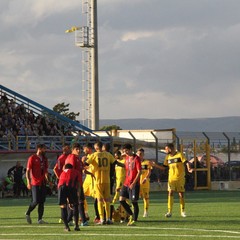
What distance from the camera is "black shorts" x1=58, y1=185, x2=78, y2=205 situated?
67.1 ft

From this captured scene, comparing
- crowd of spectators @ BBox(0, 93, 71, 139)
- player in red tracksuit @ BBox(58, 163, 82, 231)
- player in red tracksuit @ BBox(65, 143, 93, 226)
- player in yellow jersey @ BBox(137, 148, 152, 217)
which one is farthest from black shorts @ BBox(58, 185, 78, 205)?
crowd of spectators @ BBox(0, 93, 71, 139)

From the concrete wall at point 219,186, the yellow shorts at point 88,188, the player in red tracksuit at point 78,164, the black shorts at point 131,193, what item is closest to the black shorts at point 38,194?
the yellow shorts at point 88,188

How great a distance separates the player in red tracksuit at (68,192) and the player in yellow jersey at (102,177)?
5.17ft

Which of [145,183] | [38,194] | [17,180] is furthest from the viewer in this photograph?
[17,180]

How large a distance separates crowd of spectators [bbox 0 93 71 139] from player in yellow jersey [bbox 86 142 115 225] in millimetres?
26787

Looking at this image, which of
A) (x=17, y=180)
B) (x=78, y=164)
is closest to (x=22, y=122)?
(x=17, y=180)

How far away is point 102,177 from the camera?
22.4 metres

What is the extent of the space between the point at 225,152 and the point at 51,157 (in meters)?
9.52

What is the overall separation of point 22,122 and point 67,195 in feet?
105

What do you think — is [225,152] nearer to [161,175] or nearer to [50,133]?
[161,175]

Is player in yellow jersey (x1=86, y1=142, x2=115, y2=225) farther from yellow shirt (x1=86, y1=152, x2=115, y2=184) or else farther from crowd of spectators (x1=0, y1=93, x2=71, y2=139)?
crowd of spectators (x1=0, y1=93, x2=71, y2=139)

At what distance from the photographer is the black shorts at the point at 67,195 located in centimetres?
2045

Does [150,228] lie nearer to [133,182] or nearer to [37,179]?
[133,182]

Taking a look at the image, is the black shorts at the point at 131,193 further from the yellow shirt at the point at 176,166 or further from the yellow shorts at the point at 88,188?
the yellow shirt at the point at 176,166
